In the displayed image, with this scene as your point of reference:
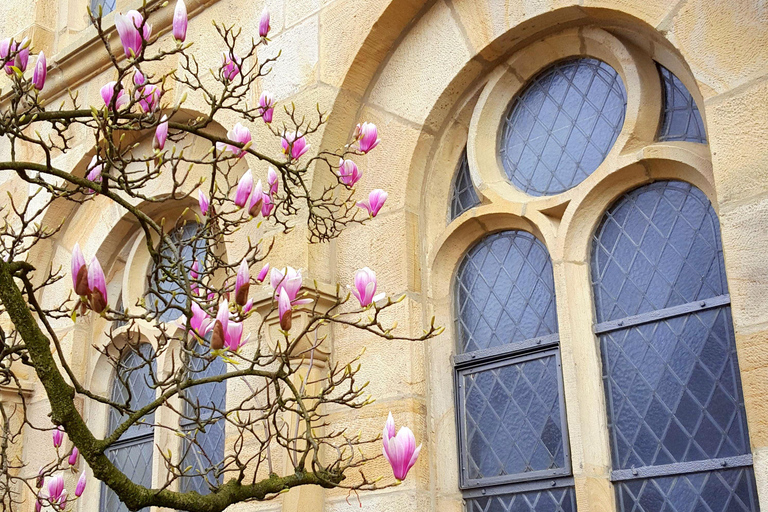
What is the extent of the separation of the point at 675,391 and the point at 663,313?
299 millimetres

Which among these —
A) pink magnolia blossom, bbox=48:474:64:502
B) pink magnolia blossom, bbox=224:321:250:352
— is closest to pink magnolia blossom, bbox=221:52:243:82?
pink magnolia blossom, bbox=224:321:250:352

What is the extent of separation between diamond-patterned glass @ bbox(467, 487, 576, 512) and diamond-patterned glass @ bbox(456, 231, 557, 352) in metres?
0.64

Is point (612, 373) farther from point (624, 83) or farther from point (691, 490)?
point (624, 83)

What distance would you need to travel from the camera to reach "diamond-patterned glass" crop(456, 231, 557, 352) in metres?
4.08

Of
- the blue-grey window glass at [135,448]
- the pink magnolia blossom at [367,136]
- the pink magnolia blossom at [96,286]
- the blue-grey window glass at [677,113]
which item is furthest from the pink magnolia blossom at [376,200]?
the blue-grey window glass at [135,448]

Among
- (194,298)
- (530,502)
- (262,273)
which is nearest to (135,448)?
(530,502)

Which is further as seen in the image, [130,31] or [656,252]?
[656,252]

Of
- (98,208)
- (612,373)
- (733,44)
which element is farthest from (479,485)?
(98,208)

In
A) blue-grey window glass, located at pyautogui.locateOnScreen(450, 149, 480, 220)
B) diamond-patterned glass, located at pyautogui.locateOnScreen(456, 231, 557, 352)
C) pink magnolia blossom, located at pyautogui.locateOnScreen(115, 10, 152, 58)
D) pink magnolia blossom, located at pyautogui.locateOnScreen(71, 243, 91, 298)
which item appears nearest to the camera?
pink magnolia blossom, located at pyautogui.locateOnScreen(71, 243, 91, 298)

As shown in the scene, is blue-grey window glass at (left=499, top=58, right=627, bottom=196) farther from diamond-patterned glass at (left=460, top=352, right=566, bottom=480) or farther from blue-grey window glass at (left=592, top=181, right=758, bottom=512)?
diamond-patterned glass at (left=460, top=352, right=566, bottom=480)

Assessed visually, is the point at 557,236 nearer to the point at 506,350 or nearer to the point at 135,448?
the point at 506,350

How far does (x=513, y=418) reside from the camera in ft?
13.1

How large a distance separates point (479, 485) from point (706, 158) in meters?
1.57

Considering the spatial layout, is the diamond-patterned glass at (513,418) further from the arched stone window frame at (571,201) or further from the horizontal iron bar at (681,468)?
the horizontal iron bar at (681,468)
